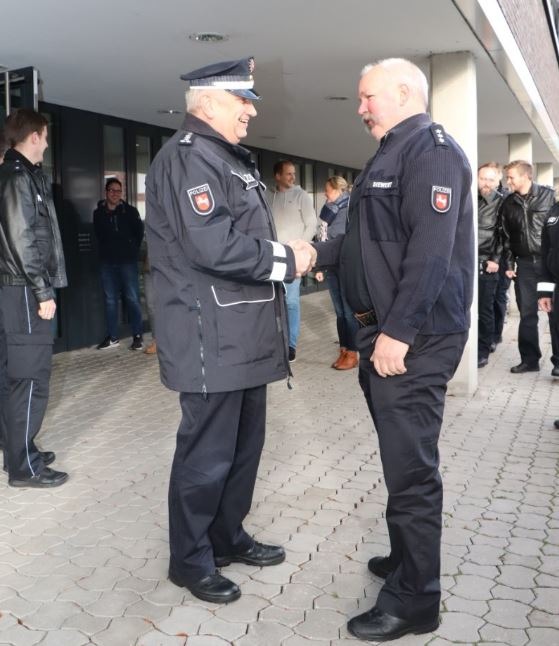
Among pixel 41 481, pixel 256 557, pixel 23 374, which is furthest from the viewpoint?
pixel 41 481

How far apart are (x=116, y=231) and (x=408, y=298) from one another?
7.52 m

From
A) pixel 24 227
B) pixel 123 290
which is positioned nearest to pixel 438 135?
pixel 24 227

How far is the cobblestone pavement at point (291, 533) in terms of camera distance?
9.83 feet

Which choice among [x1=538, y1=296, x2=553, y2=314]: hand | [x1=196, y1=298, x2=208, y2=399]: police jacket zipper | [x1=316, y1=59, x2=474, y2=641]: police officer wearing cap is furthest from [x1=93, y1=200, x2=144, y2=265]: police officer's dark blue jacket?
[x1=316, y1=59, x2=474, y2=641]: police officer wearing cap

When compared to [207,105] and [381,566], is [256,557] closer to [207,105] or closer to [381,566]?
[381,566]

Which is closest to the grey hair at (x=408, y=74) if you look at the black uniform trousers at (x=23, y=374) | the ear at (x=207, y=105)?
the ear at (x=207, y=105)

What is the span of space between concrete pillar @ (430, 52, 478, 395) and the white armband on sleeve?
4.16 meters

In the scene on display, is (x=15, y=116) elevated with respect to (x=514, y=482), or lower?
elevated

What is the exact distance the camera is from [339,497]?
4.39 meters

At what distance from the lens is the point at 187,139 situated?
300 centimetres

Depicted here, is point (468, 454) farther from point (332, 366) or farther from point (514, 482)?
point (332, 366)

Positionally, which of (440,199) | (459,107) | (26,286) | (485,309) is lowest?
(485,309)

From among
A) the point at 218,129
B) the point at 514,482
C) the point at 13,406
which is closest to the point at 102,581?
the point at 13,406

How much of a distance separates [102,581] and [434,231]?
208cm
